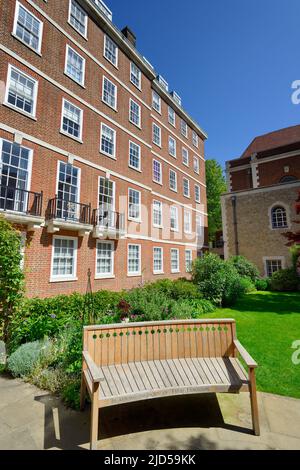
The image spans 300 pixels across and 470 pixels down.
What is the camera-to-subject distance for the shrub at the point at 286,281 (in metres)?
17.8

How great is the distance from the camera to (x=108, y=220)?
45.0 ft

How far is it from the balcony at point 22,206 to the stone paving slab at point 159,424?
21.9 feet

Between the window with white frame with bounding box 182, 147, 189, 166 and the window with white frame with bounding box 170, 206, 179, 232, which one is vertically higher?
the window with white frame with bounding box 182, 147, 189, 166

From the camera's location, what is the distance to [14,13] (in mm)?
10664

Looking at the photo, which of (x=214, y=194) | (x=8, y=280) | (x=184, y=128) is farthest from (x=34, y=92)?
(x=214, y=194)

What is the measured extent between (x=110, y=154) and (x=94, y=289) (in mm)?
8133

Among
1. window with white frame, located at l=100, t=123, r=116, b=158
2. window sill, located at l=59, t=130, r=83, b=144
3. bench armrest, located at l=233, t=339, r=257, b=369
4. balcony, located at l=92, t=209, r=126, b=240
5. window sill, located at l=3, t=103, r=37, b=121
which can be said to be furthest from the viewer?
window with white frame, located at l=100, t=123, r=116, b=158

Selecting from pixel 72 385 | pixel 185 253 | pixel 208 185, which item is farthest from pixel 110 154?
pixel 208 185

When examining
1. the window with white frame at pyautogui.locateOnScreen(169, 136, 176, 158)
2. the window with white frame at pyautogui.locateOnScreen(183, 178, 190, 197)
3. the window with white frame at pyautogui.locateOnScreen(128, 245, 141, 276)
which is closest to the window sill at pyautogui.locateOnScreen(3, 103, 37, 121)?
the window with white frame at pyautogui.locateOnScreen(128, 245, 141, 276)

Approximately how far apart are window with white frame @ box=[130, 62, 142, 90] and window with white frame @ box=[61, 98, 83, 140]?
23.1ft

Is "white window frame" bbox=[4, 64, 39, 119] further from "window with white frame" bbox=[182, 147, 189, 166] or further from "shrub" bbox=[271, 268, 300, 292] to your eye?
"shrub" bbox=[271, 268, 300, 292]

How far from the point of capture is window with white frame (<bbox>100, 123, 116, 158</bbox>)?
14.5 meters

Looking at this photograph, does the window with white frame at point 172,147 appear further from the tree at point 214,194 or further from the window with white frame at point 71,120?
the tree at point 214,194

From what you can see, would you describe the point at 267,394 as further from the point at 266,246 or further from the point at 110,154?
the point at 266,246
